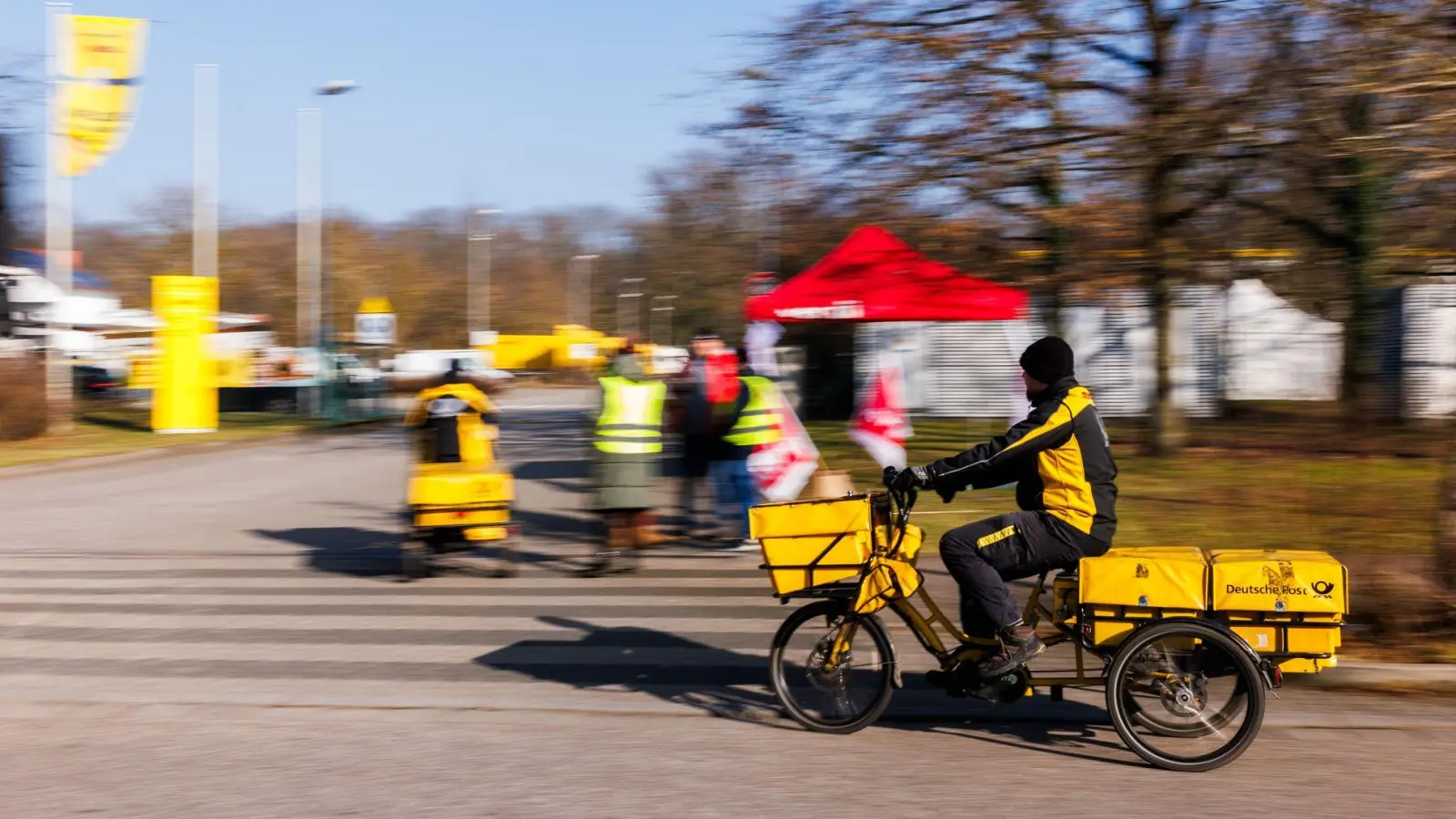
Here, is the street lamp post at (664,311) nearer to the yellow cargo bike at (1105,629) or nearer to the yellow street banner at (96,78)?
the yellow street banner at (96,78)

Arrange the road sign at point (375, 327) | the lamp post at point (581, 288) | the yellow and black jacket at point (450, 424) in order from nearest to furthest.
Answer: the yellow and black jacket at point (450, 424) → the road sign at point (375, 327) → the lamp post at point (581, 288)

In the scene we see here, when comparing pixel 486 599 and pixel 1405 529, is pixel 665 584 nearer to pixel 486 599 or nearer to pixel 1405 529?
pixel 486 599

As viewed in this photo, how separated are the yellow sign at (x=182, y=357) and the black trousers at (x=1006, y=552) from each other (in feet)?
80.2

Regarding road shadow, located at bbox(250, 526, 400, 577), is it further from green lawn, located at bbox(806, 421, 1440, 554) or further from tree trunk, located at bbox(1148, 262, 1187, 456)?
tree trunk, located at bbox(1148, 262, 1187, 456)

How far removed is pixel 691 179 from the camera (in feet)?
115

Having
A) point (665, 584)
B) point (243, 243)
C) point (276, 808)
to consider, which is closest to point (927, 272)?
point (665, 584)

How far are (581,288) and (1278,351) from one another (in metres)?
67.1

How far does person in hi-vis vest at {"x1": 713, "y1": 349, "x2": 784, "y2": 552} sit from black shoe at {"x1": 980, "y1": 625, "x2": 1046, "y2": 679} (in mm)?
5767

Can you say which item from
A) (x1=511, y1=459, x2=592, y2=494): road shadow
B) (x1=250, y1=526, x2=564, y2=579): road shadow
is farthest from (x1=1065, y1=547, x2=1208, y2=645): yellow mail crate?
(x1=511, y1=459, x2=592, y2=494): road shadow

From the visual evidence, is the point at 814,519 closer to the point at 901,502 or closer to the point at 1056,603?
the point at 901,502

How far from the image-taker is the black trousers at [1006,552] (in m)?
5.95

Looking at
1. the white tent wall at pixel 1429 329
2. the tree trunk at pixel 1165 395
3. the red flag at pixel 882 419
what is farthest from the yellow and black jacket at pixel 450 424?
the white tent wall at pixel 1429 329

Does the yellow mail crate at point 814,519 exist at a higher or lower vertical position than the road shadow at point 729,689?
higher

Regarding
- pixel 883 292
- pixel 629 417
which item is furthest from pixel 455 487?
pixel 883 292
